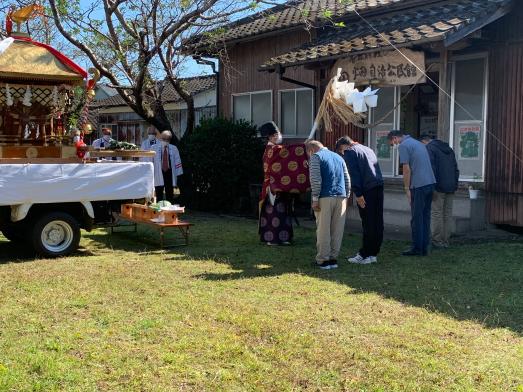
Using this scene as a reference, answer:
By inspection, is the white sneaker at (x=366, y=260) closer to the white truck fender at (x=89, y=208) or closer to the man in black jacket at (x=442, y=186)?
the man in black jacket at (x=442, y=186)

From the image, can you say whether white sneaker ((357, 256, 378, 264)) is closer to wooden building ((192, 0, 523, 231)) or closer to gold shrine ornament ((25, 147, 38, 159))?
wooden building ((192, 0, 523, 231))

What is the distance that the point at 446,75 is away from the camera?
975 centimetres

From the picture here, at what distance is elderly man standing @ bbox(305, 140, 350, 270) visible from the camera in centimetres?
759

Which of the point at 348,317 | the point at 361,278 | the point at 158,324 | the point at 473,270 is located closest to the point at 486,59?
the point at 473,270

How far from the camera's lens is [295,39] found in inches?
578

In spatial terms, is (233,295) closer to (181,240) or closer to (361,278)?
(361,278)

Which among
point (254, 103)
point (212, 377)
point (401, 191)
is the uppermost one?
point (254, 103)

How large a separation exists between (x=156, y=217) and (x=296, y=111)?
6.34m

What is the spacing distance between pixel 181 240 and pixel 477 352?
6111mm

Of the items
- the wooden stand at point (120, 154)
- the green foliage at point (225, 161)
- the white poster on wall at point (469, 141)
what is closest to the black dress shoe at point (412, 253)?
the white poster on wall at point (469, 141)

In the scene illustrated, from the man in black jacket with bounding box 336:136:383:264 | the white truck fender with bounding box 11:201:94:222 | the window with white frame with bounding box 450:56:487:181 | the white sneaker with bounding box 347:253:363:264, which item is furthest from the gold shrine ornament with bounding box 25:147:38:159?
the window with white frame with bounding box 450:56:487:181

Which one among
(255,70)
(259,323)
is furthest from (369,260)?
(255,70)

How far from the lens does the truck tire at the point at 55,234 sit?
26.8ft

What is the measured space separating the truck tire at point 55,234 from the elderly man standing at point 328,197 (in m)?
3.31
